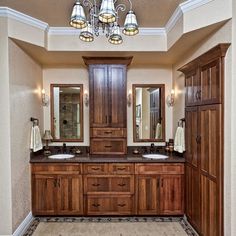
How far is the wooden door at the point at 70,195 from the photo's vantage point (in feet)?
12.0

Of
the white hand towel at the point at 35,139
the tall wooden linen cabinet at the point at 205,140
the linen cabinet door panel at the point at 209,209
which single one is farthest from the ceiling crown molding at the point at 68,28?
the linen cabinet door panel at the point at 209,209

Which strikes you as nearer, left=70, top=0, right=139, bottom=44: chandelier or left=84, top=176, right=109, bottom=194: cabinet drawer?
left=70, top=0, right=139, bottom=44: chandelier

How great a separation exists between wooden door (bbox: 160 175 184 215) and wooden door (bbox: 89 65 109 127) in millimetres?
1404

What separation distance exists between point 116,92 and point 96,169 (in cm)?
134

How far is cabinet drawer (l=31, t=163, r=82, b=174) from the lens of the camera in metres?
3.65

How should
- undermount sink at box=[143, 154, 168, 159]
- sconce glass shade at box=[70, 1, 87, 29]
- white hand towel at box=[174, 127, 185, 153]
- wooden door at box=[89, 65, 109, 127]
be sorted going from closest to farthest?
sconce glass shade at box=[70, 1, 87, 29] < white hand towel at box=[174, 127, 185, 153] < undermount sink at box=[143, 154, 168, 159] < wooden door at box=[89, 65, 109, 127]

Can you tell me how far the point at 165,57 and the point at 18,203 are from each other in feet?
10.4

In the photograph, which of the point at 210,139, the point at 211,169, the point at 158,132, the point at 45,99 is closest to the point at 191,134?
the point at 210,139

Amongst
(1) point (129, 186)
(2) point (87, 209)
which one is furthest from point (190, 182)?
(2) point (87, 209)

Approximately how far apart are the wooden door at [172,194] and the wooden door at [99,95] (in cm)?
140

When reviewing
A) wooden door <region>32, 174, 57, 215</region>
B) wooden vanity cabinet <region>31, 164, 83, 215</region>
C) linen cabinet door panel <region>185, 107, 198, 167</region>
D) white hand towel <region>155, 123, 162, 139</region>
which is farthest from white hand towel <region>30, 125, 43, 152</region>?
linen cabinet door panel <region>185, 107, 198, 167</region>

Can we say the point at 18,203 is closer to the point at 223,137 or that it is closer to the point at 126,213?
the point at 126,213

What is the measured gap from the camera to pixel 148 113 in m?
4.36

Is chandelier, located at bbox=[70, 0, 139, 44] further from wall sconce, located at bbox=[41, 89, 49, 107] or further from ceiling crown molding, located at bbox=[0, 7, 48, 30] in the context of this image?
wall sconce, located at bbox=[41, 89, 49, 107]
